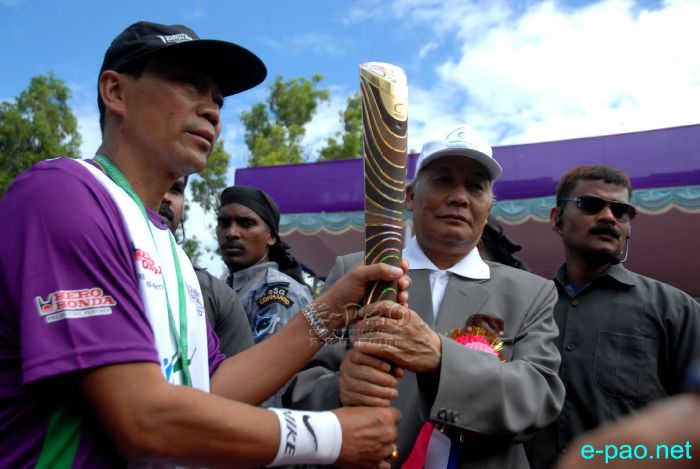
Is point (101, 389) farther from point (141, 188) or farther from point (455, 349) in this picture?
point (455, 349)

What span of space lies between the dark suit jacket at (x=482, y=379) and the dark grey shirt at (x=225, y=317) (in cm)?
68

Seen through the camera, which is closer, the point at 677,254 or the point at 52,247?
the point at 52,247

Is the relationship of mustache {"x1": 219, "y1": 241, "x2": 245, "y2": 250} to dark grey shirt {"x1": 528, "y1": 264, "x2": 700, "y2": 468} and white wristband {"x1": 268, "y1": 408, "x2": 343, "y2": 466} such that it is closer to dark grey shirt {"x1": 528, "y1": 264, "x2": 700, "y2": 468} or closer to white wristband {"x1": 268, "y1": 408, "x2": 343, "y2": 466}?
dark grey shirt {"x1": 528, "y1": 264, "x2": 700, "y2": 468}

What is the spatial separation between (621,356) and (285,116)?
57.2 feet

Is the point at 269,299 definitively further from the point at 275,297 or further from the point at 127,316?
the point at 127,316

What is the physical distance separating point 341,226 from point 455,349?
16.2 feet

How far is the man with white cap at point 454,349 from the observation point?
6.00 feet

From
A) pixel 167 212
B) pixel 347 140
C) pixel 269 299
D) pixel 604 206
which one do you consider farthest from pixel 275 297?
pixel 347 140

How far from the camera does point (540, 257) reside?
6.73 metres

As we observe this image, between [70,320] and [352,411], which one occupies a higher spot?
[70,320]

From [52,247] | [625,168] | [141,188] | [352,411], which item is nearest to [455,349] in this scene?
[352,411]

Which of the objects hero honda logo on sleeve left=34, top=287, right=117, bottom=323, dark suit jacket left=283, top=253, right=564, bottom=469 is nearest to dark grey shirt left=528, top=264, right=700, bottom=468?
dark suit jacket left=283, top=253, right=564, bottom=469

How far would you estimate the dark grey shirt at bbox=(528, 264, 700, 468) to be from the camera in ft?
8.65

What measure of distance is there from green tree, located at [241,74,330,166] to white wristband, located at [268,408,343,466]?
55.4ft
